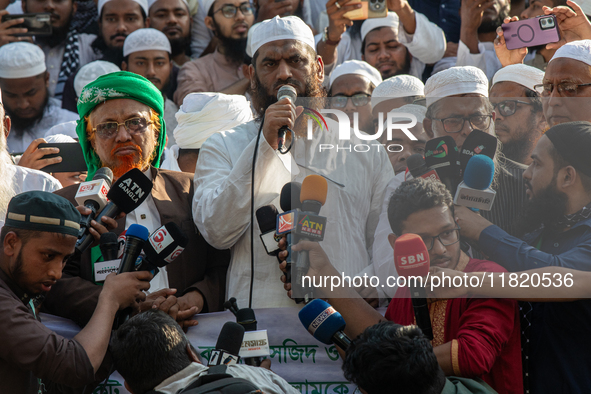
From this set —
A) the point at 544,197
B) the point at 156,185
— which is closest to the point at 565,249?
the point at 544,197

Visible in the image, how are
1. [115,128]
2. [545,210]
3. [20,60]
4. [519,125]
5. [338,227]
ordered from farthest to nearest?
1. [20,60]
2. [115,128]
3. [338,227]
4. [519,125]
5. [545,210]

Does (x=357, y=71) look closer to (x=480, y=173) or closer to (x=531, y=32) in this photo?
(x=531, y=32)

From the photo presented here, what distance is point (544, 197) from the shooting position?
9.49ft

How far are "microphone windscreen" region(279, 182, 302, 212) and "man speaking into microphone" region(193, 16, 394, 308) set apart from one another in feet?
0.27

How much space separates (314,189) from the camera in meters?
2.98

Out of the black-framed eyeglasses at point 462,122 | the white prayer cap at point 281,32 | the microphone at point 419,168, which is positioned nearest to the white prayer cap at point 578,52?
the black-framed eyeglasses at point 462,122

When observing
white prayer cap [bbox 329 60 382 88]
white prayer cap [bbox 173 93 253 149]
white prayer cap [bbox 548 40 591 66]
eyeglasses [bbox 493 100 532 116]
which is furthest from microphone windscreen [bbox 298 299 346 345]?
white prayer cap [bbox 329 60 382 88]

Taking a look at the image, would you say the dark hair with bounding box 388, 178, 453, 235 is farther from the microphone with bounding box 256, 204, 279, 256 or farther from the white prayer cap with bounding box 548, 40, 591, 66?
the white prayer cap with bounding box 548, 40, 591, 66

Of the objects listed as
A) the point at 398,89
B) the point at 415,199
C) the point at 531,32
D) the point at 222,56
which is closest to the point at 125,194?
the point at 415,199

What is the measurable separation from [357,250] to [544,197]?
0.89 metres

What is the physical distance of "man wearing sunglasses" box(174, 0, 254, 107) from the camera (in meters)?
6.45

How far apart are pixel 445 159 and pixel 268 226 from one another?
853mm

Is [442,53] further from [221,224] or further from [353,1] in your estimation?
[221,224]

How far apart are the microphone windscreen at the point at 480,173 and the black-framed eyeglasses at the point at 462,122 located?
26 centimetres
